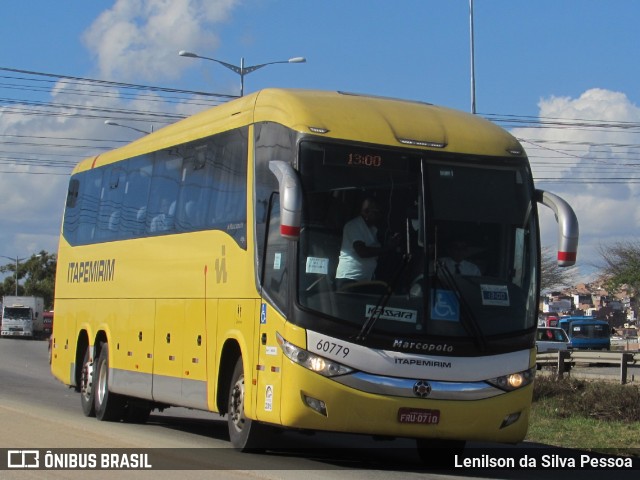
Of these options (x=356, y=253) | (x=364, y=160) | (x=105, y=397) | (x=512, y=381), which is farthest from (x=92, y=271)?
(x=512, y=381)

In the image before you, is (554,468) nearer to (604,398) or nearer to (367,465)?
(367,465)

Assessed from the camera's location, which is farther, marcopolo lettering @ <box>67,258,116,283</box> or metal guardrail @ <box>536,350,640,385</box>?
metal guardrail @ <box>536,350,640,385</box>

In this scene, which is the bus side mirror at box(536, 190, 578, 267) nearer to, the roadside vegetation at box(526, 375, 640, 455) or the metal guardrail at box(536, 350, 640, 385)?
the roadside vegetation at box(526, 375, 640, 455)

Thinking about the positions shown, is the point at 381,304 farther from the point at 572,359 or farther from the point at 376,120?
the point at 572,359

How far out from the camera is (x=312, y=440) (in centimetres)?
1505

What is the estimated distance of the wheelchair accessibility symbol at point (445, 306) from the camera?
11609 millimetres

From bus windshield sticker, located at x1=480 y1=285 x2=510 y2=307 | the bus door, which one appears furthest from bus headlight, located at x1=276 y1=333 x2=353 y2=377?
bus windshield sticker, located at x1=480 y1=285 x2=510 y2=307

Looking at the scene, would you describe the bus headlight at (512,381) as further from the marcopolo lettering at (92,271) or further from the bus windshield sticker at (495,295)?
the marcopolo lettering at (92,271)

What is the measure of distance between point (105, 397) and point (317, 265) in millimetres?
7462

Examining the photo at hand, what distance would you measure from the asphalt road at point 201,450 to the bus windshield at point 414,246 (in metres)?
1.59

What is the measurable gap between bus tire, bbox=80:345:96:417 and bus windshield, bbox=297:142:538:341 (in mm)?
8073

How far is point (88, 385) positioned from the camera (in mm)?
18734

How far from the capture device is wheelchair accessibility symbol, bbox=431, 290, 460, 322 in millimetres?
11609

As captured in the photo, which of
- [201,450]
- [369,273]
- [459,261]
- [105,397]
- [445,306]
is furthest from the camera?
[105,397]
